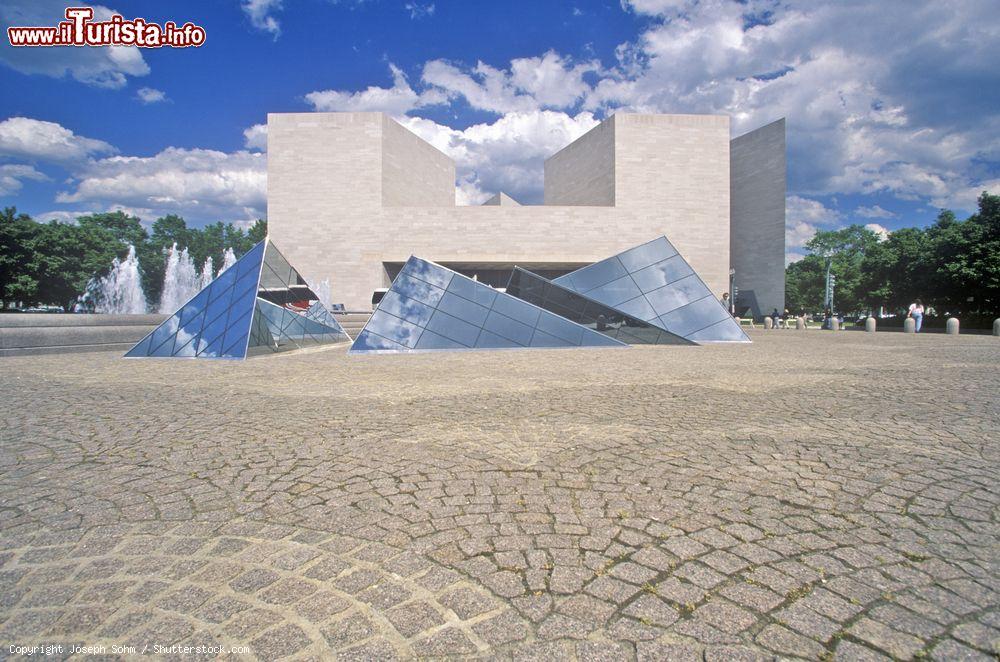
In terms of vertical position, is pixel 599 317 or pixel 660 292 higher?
pixel 660 292

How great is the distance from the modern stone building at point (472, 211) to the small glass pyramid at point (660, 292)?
→ 27.3 metres

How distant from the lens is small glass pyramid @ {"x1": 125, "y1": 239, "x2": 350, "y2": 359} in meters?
13.0

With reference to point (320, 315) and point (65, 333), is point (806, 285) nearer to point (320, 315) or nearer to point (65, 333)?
point (320, 315)

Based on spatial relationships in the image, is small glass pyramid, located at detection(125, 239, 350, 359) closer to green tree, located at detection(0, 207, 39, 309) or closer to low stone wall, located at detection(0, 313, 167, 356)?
low stone wall, located at detection(0, 313, 167, 356)

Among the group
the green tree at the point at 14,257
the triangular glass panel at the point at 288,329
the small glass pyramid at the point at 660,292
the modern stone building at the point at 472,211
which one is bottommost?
the triangular glass panel at the point at 288,329

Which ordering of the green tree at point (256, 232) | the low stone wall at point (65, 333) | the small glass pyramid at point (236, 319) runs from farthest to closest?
the green tree at point (256, 232) < the small glass pyramid at point (236, 319) < the low stone wall at point (65, 333)

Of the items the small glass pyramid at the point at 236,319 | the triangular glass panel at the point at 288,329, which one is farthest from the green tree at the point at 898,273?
the small glass pyramid at the point at 236,319

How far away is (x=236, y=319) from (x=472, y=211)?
114 feet

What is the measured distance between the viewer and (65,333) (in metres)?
13.9

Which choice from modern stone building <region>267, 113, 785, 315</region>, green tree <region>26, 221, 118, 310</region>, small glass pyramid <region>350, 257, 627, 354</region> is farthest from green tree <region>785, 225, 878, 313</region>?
green tree <region>26, 221, 118, 310</region>

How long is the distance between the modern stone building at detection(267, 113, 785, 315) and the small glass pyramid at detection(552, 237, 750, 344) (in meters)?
27.3

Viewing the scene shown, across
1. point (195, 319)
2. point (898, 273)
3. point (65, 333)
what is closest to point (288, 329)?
point (195, 319)

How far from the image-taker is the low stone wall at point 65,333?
42.3 feet

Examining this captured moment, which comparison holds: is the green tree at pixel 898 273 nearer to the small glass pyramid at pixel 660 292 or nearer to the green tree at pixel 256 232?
the small glass pyramid at pixel 660 292
